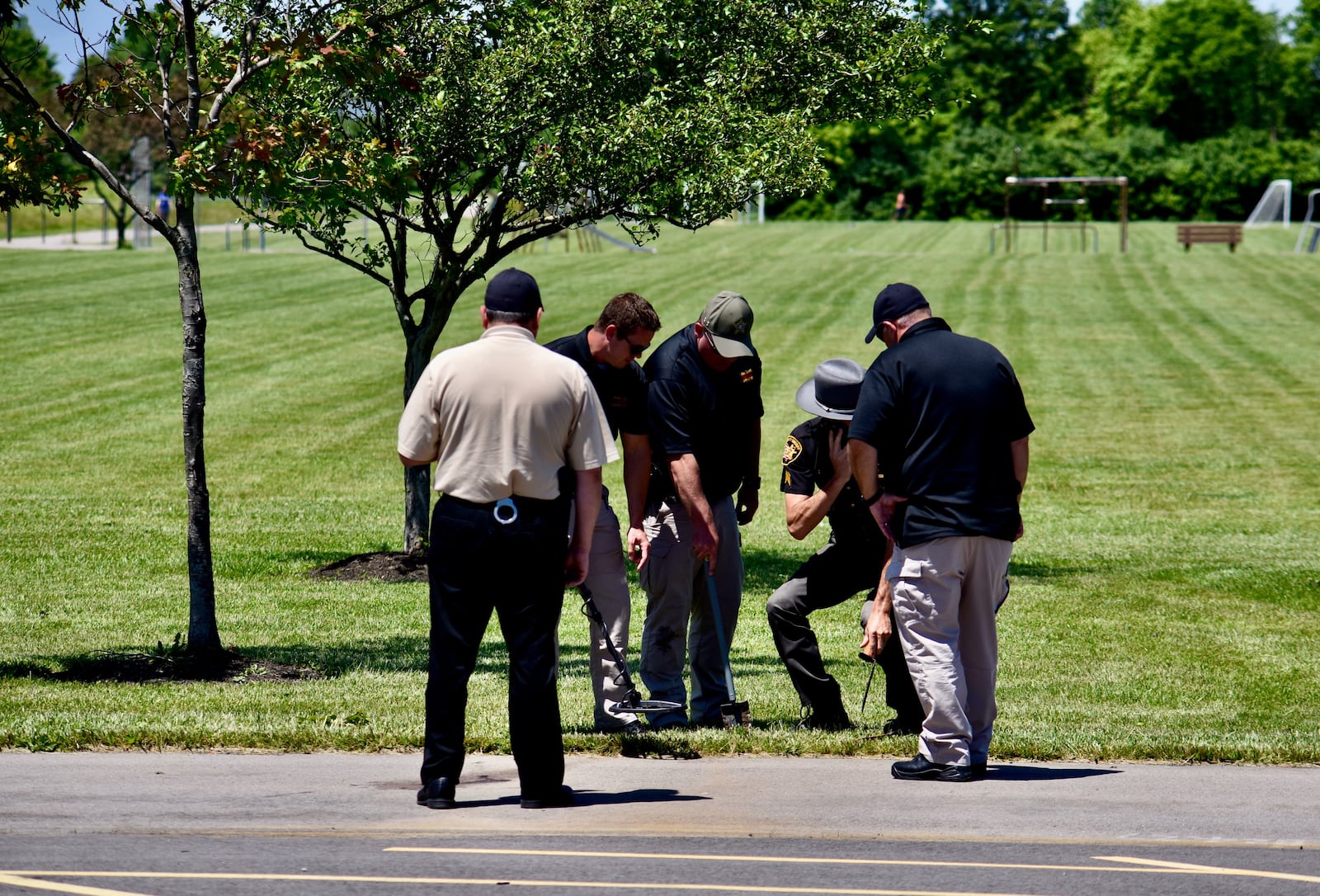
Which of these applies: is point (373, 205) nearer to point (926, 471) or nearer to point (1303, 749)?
point (926, 471)

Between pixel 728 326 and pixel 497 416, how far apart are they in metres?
1.75

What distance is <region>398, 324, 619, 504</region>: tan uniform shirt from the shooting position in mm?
5566

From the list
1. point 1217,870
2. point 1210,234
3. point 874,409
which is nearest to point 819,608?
point 874,409

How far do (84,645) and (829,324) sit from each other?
2313cm

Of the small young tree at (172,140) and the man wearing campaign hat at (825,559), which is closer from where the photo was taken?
the man wearing campaign hat at (825,559)

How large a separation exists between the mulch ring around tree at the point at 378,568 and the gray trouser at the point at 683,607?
5468 mm

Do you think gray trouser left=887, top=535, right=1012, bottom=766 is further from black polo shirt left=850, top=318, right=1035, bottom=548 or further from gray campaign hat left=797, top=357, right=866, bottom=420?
gray campaign hat left=797, top=357, right=866, bottom=420

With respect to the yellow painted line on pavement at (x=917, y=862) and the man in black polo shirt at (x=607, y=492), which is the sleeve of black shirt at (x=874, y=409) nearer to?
the man in black polo shirt at (x=607, y=492)

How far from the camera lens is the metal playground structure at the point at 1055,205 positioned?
46688 millimetres

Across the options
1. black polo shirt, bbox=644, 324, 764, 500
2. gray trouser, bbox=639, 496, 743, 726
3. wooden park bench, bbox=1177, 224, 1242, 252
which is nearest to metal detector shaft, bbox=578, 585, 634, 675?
gray trouser, bbox=639, 496, 743, 726

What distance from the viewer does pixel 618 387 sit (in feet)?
23.3

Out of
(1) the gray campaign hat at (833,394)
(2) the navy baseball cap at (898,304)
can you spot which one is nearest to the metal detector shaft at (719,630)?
(1) the gray campaign hat at (833,394)

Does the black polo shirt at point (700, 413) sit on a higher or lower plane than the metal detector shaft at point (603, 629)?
higher

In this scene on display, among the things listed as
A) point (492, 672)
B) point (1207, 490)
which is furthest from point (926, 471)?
point (1207, 490)
